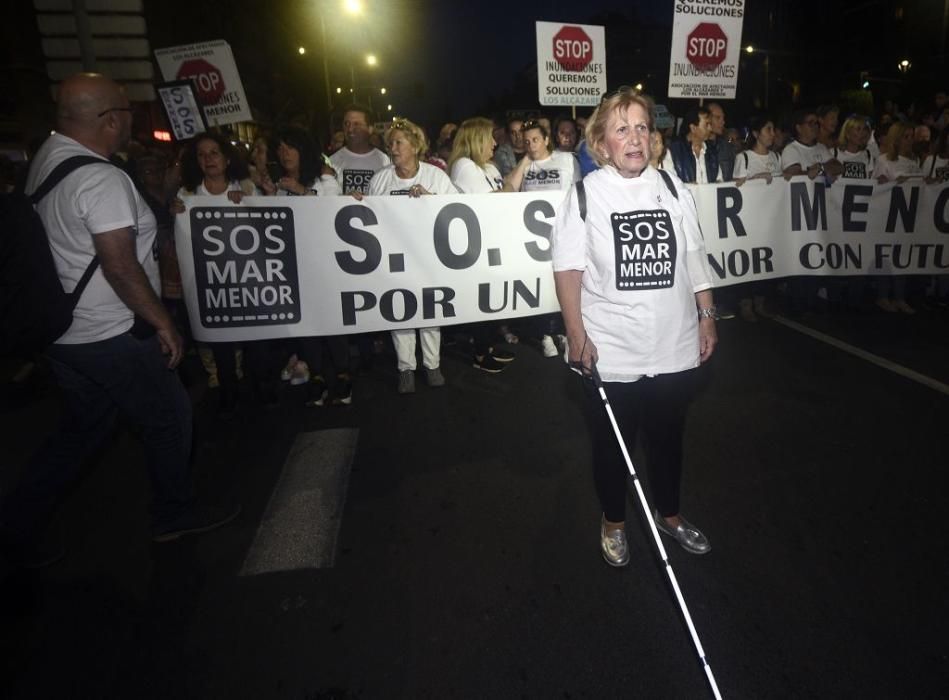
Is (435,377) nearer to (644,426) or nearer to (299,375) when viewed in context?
(299,375)

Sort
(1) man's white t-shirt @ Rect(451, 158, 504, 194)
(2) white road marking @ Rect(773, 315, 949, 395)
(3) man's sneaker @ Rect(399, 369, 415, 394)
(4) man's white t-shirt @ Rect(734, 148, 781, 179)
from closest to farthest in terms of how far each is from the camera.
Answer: (2) white road marking @ Rect(773, 315, 949, 395), (3) man's sneaker @ Rect(399, 369, 415, 394), (1) man's white t-shirt @ Rect(451, 158, 504, 194), (4) man's white t-shirt @ Rect(734, 148, 781, 179)

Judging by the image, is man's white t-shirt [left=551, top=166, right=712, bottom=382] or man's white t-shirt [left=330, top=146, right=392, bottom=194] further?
man's white t-shirt [left=330, top=146, right=392, bottom=194]

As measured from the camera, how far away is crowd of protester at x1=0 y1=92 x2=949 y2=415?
16.0ft

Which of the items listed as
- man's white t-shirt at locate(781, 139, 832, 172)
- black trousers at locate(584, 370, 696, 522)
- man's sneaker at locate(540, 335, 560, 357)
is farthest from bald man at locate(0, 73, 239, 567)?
man's white t-shirt at locate(781, 139, 832, 172)

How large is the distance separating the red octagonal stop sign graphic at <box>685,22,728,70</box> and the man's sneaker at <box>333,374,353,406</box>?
6246 millimetres

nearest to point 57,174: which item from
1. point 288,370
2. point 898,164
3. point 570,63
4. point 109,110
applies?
point 109,110

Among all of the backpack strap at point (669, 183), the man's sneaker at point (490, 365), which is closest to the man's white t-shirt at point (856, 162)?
the man's sneaker at point (490, 365)

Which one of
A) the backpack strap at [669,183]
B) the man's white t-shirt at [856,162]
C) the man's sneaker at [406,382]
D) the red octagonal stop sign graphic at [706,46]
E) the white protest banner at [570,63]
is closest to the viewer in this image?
the backpack strap at [669,183]

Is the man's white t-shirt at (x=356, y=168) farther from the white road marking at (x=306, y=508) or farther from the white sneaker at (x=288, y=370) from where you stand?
the white road marking at (x=306, y=508)

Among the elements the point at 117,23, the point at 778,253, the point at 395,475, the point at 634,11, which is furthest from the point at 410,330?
the point at 634,11

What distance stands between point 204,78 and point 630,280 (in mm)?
7593

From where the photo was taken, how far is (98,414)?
9.29ft

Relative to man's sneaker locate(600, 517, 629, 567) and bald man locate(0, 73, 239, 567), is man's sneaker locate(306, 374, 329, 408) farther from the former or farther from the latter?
man's sneaker locate(600, 517, 629, 567)

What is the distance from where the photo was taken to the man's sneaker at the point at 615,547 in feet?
9.07
